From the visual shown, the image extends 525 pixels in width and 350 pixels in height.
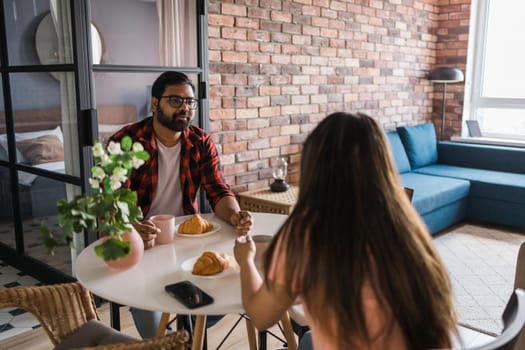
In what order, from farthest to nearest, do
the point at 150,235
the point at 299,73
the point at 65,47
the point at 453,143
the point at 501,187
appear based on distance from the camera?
the point at 453,143 → the point at 501,187 → the point at 299,73 → the point at 65,47 → the point at 150,235

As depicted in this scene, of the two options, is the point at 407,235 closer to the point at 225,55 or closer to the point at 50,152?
the point at 50,152

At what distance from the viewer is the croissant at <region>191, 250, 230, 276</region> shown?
1354 mm

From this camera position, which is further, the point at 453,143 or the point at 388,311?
the point at 453,143

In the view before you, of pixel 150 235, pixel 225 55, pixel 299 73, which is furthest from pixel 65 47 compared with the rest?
pixel 299 73

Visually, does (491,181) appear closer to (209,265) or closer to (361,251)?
(209,265)

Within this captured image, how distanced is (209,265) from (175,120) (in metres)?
0.87

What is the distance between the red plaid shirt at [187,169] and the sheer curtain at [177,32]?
A: 0.84m

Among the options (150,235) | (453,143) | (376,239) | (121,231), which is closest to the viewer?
(376,239)

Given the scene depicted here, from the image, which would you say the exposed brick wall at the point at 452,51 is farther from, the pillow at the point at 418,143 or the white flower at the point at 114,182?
the white flower at the point at 114,182

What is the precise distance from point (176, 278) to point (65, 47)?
1.65 metres

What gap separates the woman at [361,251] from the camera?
2.90 feet

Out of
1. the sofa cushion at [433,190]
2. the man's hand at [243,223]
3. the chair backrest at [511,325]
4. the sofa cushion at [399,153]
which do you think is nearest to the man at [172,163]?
the man's hand at [243,223]

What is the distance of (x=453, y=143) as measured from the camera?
5160mm

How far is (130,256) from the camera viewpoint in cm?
138
